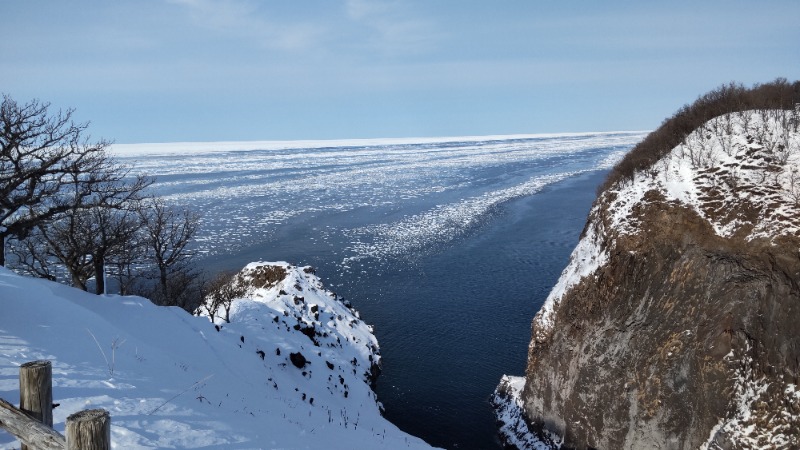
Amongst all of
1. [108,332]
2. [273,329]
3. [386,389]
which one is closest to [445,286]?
[386,389]

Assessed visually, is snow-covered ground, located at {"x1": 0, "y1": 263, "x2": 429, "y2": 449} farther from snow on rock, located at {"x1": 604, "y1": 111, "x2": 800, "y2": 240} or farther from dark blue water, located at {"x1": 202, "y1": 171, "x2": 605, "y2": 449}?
snow on rock, located at {"x1": 604, "y1": 111, "x2": 800, "y2": 240}

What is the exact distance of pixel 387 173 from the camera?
4001 inches

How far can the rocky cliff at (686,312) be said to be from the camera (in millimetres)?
14617

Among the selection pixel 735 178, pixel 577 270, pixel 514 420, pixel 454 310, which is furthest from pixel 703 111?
pixel 454 310

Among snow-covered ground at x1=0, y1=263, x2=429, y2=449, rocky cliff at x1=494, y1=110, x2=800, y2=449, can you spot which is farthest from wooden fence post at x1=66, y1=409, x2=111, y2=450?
rocky cliff at x1=494, y1=110, x2=800, y2=449

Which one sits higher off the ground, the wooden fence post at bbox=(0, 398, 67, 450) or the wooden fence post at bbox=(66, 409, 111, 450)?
the wooden fence post at bbox=(66, 409, 111, 450)

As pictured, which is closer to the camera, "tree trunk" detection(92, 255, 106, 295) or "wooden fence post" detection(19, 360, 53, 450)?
"wooden fence post" detection(19, 360, 53, 450)

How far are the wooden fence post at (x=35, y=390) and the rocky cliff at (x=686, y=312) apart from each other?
17.0m

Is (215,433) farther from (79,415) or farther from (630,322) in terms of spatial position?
(630,322)

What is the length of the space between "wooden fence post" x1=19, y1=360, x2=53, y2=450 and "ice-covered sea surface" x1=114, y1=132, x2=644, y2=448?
687 inches

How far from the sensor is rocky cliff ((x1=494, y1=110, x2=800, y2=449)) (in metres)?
14.6

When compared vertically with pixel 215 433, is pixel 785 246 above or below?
above

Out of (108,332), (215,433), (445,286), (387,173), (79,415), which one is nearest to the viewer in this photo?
(79,415)

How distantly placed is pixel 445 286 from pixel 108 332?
26.1 m
